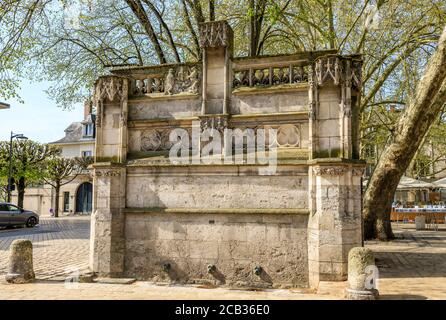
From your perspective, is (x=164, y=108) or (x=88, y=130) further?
(x=88, y=130)

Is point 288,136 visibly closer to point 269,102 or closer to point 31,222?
point 269,102

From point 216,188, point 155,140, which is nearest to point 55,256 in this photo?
point 155,140

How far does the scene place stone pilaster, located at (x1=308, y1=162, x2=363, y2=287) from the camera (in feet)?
26.5

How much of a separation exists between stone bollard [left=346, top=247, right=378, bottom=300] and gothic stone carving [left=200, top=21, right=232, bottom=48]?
536 cm

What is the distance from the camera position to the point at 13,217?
24172 millimetres

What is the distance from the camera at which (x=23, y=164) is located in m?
32.6

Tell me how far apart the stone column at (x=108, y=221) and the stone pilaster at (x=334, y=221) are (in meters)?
4.38

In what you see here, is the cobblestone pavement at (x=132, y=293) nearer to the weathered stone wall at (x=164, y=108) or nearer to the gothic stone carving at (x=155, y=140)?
the gothic stone carving at (x=155, y=140)

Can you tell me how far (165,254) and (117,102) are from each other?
3.79 m

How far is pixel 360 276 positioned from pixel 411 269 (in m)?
3.15

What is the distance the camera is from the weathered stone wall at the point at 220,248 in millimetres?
8680

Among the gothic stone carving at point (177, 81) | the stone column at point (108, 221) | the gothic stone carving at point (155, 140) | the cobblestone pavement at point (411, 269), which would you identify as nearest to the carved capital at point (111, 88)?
the gothic stone carving at point (177, 81)
